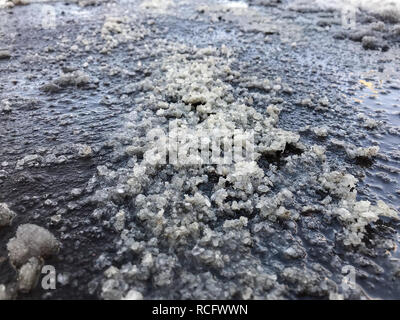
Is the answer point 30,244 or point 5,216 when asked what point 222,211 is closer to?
point 30,244

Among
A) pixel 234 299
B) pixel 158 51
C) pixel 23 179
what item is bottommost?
pixel 234 299

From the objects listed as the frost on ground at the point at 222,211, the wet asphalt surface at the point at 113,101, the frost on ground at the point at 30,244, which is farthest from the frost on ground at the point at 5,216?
the frost on ground at the point at 222,211

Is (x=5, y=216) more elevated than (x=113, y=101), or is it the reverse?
(x=113, y=101)

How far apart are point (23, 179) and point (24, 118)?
1.62 m

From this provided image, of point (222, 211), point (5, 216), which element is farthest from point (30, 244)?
point (222, 211)

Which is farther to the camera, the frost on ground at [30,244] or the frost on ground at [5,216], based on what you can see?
the frost on ground at [5,216]

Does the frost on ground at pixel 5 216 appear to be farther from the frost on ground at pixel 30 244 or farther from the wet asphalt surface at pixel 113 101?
the frost on ground at pixel 30 244

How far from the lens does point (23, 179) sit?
402 cm

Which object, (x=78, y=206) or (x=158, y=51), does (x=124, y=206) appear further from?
(x=158, y=51)

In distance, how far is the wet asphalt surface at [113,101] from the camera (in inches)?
133

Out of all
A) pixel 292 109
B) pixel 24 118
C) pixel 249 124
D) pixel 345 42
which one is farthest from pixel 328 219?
pixel 345 42

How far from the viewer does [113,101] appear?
18.9 ft

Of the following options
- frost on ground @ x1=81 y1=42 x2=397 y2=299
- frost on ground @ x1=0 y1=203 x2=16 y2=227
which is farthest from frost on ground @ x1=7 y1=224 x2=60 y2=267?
frost on ground @ x1=81 y1=42 x2=397 y2=299

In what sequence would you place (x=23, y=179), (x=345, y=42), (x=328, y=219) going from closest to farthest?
(x=328, y=219) < (x=23, y=179) < (x=345, y=42)
